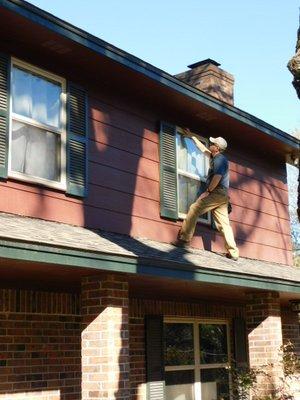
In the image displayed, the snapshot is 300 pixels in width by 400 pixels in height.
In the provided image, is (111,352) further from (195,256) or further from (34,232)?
(195,256)

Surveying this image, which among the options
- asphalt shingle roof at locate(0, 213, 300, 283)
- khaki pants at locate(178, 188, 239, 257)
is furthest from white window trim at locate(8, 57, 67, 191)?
khaki pants at locate(178, 188, 239, 257)

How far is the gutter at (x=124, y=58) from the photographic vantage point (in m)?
7.66

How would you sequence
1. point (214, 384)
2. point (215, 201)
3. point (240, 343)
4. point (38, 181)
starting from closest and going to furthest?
point (38, 181), point (215, 201), point (214, 384), point (240, 343)

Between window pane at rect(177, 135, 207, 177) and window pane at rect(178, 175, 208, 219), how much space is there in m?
0.17

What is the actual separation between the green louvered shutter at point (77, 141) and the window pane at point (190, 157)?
2362 mm

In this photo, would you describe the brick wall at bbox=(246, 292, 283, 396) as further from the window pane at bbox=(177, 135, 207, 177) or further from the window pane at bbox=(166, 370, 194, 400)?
the window pane at bbox=(177, 135, 207, 177)

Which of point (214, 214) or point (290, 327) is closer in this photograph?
point (214, 214)

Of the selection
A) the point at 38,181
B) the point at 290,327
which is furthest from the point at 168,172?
the point at 290,327

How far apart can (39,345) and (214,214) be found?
342 cm

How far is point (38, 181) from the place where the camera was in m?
8.09

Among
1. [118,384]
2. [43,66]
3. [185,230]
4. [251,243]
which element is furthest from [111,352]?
[251,243]

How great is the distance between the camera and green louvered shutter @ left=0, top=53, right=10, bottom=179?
25.2ft

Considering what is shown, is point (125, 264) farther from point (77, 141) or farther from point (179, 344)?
point (179, 344)

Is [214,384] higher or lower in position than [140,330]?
lower
